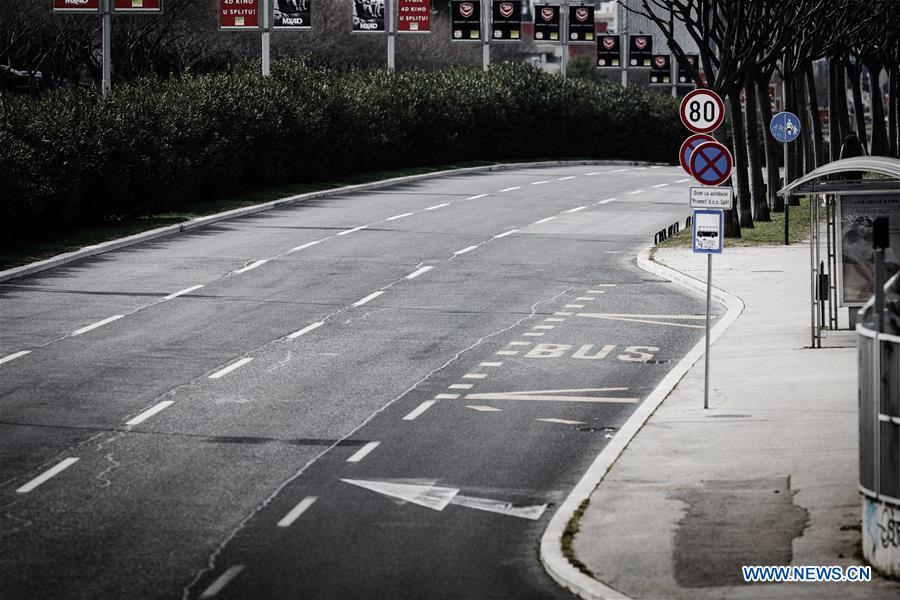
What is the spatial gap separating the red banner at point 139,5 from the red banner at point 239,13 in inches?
242

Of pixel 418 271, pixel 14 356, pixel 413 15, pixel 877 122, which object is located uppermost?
pixel 413 15

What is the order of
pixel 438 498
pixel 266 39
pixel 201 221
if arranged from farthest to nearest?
pixel 266 39
pixel 201 221
pixel 438 498

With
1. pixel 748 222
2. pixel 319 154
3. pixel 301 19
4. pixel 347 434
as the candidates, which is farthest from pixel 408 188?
pixel 347 434

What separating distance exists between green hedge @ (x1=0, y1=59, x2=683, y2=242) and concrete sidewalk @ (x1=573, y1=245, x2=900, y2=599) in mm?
17543

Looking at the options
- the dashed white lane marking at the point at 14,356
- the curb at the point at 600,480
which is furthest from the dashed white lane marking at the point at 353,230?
the dashed white lane marking at the point at 14,356

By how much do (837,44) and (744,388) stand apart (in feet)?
107

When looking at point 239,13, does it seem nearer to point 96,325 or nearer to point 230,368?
point 96,325

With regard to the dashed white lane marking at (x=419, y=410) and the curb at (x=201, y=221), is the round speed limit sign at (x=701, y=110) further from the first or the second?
the curb at (x=201, y=221)

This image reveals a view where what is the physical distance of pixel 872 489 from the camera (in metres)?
11.0

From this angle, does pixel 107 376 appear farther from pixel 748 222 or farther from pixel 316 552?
pixel 748 222

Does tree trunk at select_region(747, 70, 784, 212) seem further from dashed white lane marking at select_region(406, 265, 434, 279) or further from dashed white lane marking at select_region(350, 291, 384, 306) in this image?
dashed white lane marking at select_region(350, 291, 384, 306)

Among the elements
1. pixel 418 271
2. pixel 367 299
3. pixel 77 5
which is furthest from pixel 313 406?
pixel 77 5

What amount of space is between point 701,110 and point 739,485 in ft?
31.1

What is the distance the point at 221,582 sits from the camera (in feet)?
36.9
